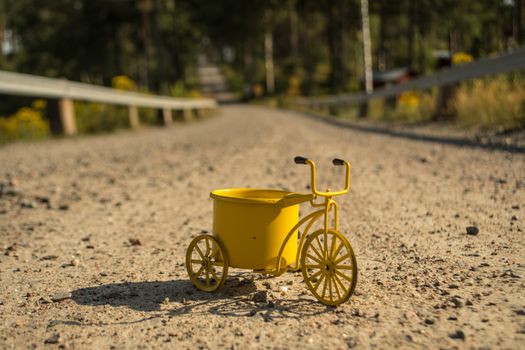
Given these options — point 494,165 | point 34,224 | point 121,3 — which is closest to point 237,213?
point 34,224

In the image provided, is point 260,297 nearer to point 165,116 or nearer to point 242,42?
point 165,116

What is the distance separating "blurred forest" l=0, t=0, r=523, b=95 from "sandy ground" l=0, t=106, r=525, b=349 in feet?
96.6

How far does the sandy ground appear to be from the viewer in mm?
2350

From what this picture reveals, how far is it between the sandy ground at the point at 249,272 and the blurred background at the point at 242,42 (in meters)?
6.36

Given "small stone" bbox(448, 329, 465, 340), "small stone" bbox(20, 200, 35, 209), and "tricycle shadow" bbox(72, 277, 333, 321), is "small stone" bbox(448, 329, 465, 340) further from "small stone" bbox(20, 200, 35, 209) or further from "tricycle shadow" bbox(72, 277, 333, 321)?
"small stone" bbox(20, 200, 35, 209)

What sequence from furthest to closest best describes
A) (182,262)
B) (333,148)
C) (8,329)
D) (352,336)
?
(333,148)
(182,262)
(8,329)
(352,336)

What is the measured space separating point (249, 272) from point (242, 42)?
187 ft


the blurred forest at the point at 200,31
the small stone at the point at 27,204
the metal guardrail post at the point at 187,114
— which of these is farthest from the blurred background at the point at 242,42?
the small stone at the point at 27,204

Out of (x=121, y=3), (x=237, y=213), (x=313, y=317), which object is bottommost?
(x=313, y=317)

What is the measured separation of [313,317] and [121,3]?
141ft

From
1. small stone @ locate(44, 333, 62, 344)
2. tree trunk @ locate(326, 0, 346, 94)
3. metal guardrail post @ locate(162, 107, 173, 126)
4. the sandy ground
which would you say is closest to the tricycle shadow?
the sandy ground

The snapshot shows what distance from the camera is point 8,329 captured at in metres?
2.46

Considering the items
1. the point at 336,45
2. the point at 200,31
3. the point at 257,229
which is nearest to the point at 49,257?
the point at 257,229

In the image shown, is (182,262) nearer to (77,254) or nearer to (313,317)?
(77,254)
